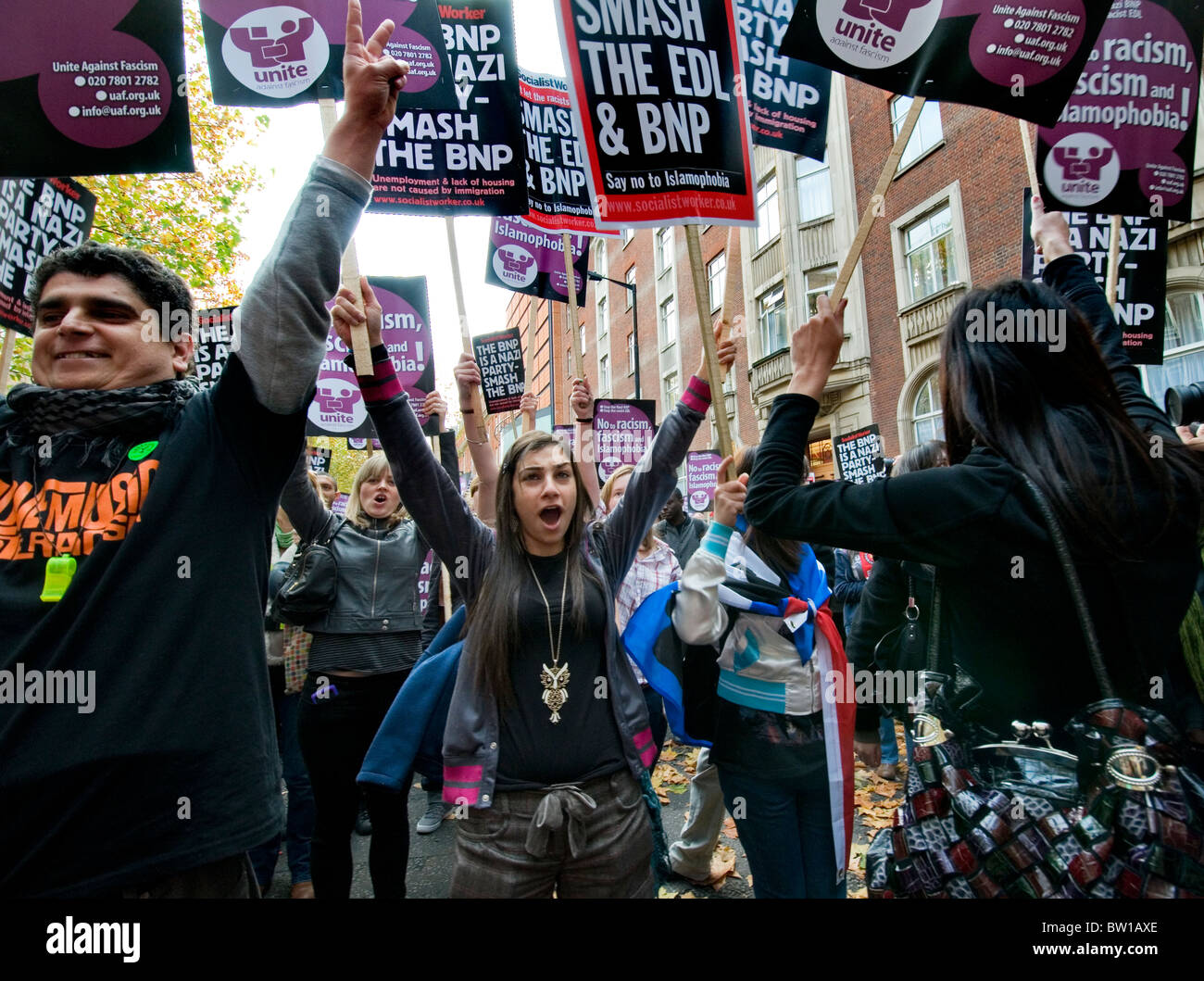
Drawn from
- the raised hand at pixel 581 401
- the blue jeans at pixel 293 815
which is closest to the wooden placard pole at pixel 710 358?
the raised hand at pixel 581 401

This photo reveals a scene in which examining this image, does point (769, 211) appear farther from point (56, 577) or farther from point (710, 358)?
point (56, 577)

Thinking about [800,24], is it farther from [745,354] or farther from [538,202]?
[745,354]

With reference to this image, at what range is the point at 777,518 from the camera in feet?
5.37

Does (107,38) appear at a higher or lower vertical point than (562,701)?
higher

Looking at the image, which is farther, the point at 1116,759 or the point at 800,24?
the point at 800,24

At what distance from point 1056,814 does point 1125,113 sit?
3.53 meters

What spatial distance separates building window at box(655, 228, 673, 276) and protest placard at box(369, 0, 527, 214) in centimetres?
2371

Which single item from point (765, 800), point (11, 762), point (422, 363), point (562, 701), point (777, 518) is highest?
point (422, 363)

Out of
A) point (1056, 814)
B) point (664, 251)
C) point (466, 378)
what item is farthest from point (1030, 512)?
point (664, 251)

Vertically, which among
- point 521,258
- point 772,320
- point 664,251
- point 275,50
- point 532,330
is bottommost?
point 275,50

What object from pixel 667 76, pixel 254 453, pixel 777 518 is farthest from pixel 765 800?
pixel 667 76

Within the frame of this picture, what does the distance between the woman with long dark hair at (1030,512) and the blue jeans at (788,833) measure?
1.18 m

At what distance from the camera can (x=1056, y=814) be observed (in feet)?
4.00
